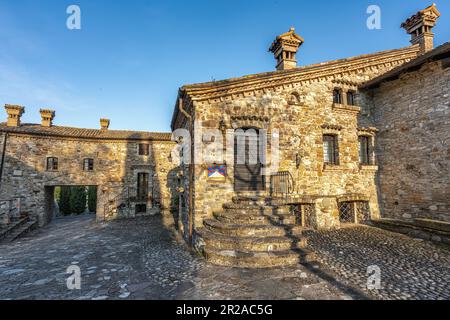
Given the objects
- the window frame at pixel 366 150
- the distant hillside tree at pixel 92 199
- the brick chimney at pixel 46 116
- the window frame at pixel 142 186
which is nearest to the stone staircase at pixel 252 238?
the window frame at pixel 366 150

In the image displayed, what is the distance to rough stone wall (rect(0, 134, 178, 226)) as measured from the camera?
47.8ft

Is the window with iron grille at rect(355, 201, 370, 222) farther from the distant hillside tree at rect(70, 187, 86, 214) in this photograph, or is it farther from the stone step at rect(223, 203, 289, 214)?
the distant hillside tree at rect(70, 187, 86, 214)

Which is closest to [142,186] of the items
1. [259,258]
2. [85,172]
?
[85,172]

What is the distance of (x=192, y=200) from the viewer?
7.91m

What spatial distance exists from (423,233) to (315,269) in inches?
227

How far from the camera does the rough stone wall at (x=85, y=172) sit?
1455cm

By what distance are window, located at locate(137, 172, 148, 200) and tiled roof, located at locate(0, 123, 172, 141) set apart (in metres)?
3.24

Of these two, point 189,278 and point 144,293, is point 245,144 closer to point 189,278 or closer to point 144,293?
point 189,278

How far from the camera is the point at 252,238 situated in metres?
6.05

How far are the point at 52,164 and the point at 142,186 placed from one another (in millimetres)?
6505

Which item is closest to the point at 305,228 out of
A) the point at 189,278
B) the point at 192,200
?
the point at 192,200

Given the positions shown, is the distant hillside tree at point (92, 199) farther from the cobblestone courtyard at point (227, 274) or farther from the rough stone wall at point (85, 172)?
the cobblestone courtyard at point (227, 274)

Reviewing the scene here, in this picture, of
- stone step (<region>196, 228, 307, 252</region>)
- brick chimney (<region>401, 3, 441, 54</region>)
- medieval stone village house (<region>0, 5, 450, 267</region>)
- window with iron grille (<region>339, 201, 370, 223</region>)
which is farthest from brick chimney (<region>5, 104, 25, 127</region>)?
brick chimney (<region>401, 3, 441, 54</region>)
